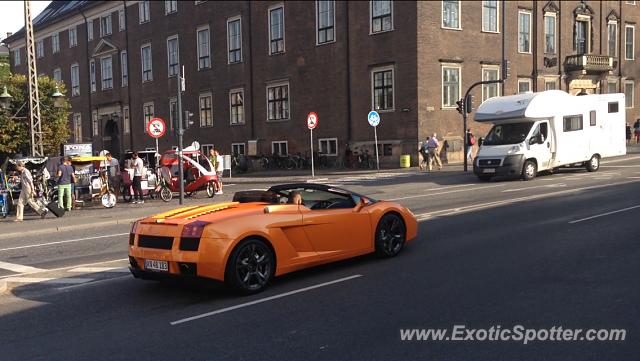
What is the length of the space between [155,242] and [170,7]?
47.7 meters

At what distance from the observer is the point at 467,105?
27953 millimetres

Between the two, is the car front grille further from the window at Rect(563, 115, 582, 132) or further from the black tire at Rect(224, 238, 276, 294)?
the window at Rect(563, 115, 582, 132)

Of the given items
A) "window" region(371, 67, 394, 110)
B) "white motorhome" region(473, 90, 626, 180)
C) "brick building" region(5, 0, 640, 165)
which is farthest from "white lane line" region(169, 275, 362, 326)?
"window" region(371, 67, 394, 110)

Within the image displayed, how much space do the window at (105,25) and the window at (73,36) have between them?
19.4ft

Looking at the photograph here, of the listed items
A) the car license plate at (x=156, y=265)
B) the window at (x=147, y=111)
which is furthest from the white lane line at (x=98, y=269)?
the window at (x=147, y=111)

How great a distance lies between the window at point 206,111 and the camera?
157ft

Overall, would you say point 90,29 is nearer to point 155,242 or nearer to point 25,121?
point 25,121

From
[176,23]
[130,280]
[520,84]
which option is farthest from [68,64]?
[130,280]

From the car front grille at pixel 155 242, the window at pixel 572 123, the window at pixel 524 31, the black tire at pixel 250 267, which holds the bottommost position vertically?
the black tire at pixel 250 267

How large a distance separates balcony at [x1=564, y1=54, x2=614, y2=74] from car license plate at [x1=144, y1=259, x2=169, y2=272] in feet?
130

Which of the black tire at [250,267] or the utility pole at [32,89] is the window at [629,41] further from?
the black tire at [250,267]

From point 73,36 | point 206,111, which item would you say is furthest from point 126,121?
point 73,36

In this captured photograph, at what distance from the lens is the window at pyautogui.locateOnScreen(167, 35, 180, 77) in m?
50.7

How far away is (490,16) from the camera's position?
119ft
